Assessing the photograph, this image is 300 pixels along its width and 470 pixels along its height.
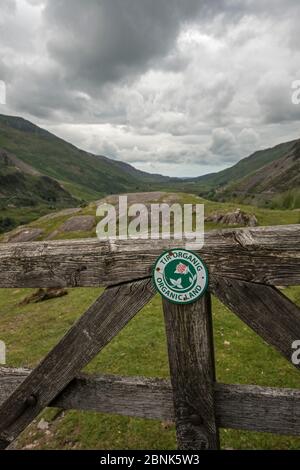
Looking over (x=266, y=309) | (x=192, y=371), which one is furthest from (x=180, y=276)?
(x=192, y=371)

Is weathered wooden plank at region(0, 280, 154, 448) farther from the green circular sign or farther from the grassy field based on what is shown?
the grassy field

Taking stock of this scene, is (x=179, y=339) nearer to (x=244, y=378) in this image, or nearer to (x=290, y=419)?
(x=290, y=419)

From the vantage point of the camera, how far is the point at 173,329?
3365 millimetres

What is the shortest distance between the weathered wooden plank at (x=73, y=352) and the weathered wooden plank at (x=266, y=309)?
779 mm

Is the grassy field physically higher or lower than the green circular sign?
lower

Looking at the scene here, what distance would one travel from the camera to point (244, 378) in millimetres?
9094

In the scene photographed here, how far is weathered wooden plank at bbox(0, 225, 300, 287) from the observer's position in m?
3.08

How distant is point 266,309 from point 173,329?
913mm

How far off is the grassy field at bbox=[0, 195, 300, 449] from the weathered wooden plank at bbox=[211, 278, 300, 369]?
4.62 meters

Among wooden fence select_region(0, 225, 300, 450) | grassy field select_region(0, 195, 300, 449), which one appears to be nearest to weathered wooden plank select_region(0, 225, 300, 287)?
wooden fence select_region(0, 225, 300, 450)

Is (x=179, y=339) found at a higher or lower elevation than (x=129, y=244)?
lower

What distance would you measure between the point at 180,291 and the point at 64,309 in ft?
51.3

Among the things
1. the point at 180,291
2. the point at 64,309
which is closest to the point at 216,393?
the point at 180,291
